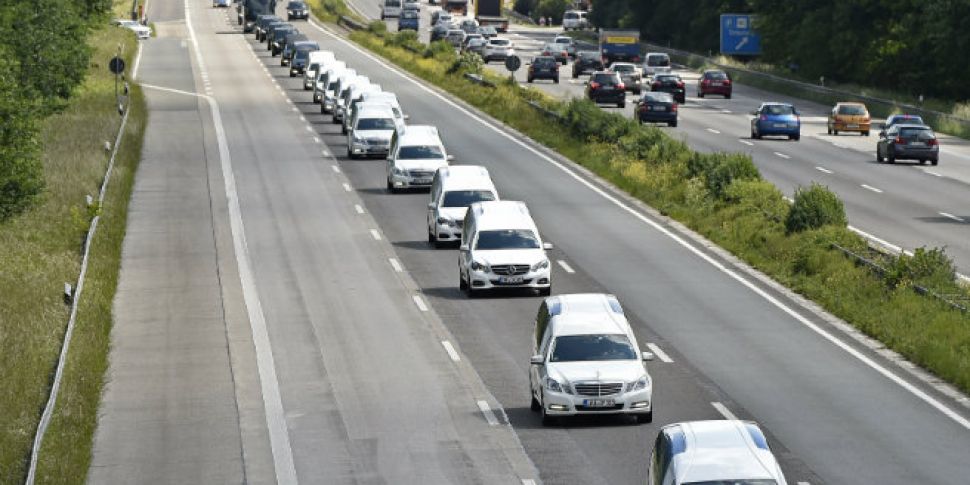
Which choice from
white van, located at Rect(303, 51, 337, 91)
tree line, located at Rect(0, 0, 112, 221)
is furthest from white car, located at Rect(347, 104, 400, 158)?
white van, located at Rect(303, 51, 337, 91)

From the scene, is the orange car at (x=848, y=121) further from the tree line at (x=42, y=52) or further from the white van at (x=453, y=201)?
the white van at (x=453, y=201)

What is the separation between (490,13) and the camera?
569 ft

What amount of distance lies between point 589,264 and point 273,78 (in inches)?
2540

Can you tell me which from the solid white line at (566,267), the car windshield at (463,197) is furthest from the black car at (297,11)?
the solid white line at (566,267)

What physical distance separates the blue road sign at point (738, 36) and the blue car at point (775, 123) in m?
45.8

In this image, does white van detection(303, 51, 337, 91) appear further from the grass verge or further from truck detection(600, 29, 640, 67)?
truck detection(600, 29, 640, 67)

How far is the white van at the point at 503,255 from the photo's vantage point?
38188mm

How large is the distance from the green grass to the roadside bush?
15784 millimetres

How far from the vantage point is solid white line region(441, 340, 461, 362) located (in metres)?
32.6

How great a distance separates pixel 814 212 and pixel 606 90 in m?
47.6

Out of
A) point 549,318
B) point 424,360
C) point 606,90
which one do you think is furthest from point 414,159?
point 606,90

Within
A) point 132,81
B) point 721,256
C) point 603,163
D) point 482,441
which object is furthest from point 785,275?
point 132,81

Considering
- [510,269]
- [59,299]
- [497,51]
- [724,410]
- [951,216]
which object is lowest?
[497,51]

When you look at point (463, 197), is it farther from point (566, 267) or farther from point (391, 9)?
point (391, 9)
